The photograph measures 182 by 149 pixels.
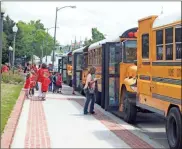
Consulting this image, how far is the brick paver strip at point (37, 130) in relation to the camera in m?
9.62

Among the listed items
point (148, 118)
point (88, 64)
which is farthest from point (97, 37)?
point (148, 118)

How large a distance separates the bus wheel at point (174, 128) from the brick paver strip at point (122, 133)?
489 millimetres

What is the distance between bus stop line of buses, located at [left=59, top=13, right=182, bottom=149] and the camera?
368 inches

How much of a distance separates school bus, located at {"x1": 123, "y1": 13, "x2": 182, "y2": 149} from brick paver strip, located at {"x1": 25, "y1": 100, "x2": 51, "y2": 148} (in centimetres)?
259

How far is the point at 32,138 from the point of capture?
10.3 m

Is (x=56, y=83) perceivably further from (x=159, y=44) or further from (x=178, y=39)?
(x=178, y=39)

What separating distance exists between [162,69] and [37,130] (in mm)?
3516

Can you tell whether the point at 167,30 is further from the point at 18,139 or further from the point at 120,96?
the point at 120,96

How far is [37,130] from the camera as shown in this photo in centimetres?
1133

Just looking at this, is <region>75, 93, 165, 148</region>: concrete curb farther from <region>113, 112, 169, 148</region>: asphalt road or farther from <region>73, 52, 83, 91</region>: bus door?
<region>73, 52, 83, 91</region>: bus door

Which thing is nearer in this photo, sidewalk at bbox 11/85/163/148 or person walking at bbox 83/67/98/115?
sidewalk at bbox 11/85/163/148

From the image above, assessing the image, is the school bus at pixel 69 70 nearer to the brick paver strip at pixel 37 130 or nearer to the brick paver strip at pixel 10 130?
the brick paver strip at pixel 37 130

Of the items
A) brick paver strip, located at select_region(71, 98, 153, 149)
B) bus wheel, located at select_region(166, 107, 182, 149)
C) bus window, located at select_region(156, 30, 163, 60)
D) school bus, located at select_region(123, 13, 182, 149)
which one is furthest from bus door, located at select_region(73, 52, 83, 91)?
bus wheel, located at select_region(166, 107, 182, 149)

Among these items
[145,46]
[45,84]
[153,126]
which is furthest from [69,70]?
[145,46]
